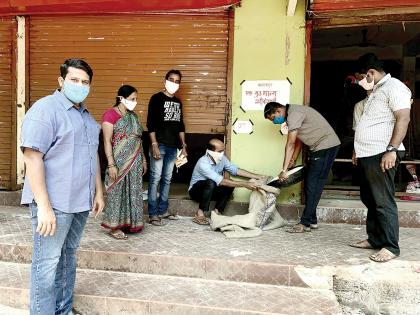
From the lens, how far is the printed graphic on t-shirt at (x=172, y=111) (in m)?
5.02

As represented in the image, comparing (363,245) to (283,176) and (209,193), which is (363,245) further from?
(209,193)

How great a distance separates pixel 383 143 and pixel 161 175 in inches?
104

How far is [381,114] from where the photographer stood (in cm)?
386

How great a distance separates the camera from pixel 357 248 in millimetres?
4238

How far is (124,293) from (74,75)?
6.10ft

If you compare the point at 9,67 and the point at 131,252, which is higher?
the point at 9,67

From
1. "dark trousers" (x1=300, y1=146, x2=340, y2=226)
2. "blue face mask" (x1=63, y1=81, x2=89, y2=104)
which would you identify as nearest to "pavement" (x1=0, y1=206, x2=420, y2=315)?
"dark trousers" (x1=300, y1=146, x2=340, y2=226)

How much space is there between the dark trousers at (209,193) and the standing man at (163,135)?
0.40 metres

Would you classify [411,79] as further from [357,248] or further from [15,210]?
[15,210]

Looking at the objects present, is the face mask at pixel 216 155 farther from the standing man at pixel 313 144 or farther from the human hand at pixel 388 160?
the human hand at pixel 388 160

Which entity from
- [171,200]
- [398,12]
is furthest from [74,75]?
[398,12]

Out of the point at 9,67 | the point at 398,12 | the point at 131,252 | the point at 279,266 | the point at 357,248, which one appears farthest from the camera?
the point at 9,67

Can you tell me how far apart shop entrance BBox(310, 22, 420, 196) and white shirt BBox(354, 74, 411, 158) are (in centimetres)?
342

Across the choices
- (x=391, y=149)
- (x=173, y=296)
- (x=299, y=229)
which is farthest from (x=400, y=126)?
(x=173, y=296)
